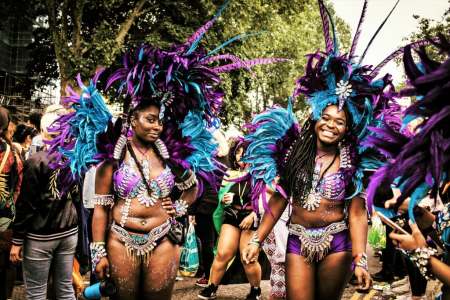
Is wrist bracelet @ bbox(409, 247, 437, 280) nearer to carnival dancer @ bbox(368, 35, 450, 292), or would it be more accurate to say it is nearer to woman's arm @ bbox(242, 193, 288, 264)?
carnival dancer @ bbox(368, 35, 450, 292)

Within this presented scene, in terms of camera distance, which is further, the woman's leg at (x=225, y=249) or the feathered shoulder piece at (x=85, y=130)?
the woman's leg at (x=225, y=249)

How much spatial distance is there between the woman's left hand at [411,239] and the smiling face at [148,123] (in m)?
2.23

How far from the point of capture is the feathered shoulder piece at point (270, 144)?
16.8 feet

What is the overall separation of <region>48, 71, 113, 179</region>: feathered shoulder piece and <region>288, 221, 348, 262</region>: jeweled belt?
5.27 feet

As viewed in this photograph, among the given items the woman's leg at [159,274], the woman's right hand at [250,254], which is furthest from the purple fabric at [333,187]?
the woman's leg at [159,274]

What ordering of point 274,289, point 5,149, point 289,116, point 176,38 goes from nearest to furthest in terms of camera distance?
point 289,116 → point 5,149 → point 274,289 → point 176,38

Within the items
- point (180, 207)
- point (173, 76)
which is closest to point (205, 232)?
point (180, 207)

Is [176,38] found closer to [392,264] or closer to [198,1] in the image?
[198,1]

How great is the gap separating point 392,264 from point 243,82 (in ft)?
40.8

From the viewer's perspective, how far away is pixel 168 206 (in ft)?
16.0

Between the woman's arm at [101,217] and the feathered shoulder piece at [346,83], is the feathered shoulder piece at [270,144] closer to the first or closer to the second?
the feathered shoulder piece at [346,83]

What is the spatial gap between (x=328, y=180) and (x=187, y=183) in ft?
3.67

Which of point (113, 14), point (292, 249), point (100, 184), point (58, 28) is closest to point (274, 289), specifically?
point (292, 249)

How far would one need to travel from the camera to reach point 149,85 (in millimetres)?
4848
